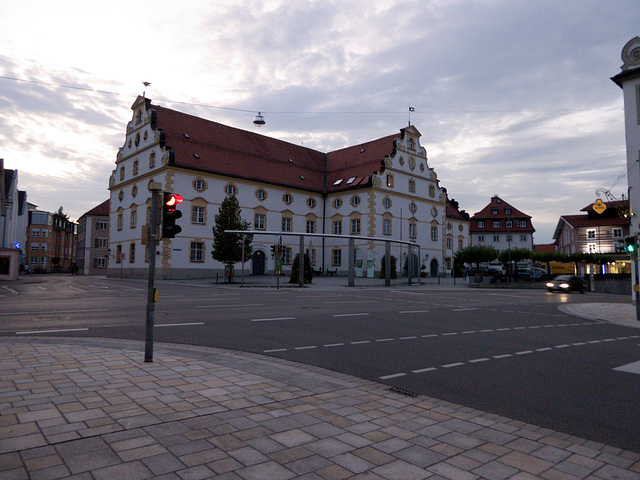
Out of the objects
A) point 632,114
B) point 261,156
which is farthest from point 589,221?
point 632,114

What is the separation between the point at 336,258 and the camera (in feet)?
184

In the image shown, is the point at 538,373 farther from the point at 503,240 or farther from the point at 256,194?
the point at 503,240

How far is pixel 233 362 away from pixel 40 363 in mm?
2789

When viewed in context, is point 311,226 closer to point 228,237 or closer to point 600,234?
point 228,237

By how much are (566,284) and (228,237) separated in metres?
26.1

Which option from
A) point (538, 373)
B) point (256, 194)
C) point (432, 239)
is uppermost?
point (256, 194)

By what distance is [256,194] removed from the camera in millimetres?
50844

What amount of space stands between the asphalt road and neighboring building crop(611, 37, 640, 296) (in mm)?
8864

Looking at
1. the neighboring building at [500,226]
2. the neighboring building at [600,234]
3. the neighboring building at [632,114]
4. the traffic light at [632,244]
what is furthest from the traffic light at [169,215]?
the neighboring building at [500,226]

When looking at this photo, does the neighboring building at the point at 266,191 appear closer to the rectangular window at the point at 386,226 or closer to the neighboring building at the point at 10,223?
the rectangular window at the point at 386,226

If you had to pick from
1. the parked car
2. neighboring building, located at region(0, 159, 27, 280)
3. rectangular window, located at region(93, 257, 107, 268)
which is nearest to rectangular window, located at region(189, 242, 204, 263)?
neighboring building, located at region(0, 159, 27, 280)

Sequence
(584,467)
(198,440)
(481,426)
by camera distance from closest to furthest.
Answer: (584,467)
(198,440)
(481,426)

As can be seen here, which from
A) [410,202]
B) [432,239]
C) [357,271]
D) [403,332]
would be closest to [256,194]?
[357,271]

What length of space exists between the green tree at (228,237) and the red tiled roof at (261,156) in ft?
25.9
